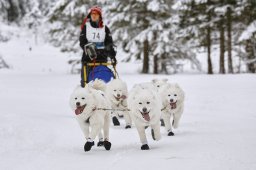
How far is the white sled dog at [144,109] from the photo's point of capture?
5.39 meters

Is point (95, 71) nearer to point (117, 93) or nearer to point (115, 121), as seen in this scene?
point (117, 93)

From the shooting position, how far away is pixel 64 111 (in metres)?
10.2

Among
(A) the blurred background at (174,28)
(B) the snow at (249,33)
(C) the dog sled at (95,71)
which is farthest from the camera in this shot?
(A) the blurred background at (174,28)

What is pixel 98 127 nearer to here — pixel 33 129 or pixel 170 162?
pixel 170 162

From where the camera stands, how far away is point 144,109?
5.33 meters

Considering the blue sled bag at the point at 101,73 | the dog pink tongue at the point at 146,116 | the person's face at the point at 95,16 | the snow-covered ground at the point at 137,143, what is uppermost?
the person's face at the point at 95,16

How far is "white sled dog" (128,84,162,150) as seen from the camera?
17.7 feet

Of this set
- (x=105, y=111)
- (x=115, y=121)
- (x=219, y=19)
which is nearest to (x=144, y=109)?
(x=105, y=111)

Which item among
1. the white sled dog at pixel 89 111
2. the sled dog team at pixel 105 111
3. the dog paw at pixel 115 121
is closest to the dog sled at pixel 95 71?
the dog paw at pixel 115 121

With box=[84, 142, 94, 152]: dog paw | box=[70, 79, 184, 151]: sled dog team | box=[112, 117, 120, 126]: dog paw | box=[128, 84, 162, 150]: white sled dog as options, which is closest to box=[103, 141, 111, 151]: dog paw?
box=[70, 79, 184, 151]: sled dog team

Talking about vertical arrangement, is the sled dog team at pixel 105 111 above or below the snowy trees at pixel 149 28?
below

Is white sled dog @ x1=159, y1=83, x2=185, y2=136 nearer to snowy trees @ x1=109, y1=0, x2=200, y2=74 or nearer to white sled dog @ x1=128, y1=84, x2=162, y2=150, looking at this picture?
white sled dog @ x1=128, y1=84, x2=162, y2=150

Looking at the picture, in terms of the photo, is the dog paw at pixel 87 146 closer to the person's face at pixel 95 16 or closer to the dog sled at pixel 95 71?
the dog sled at pixel 95 71

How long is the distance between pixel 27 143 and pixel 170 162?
2.22m
